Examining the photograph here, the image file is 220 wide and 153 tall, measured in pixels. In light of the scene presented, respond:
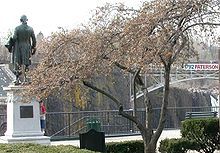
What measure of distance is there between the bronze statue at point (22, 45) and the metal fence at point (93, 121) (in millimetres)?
3722

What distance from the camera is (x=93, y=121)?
71.4 feet

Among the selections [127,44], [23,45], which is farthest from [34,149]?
[23,45]

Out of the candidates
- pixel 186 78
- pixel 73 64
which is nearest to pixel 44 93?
pixel 73 64

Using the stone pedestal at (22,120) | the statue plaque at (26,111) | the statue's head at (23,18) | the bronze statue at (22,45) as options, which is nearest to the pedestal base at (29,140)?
the stone pedestal at (22,120)

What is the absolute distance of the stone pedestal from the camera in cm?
1655

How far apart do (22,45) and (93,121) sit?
18.2 feet

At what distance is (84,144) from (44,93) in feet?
5.71

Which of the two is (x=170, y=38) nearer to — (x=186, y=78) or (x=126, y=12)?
(x=126, y=12)

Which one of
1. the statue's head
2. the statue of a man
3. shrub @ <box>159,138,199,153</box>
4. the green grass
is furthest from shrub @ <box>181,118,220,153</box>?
the statue's head

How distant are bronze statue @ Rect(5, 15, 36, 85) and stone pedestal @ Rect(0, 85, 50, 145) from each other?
776 millimetres

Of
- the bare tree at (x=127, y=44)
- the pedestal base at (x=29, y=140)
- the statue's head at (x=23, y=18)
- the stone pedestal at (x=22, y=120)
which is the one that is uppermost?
the statue's head at (x=23, y=18)

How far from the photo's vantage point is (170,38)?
1115cm

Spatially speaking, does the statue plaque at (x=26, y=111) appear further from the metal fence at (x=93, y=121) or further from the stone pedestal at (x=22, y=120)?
the metal fence at (x=93, y=121)

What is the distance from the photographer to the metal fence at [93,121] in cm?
2711
